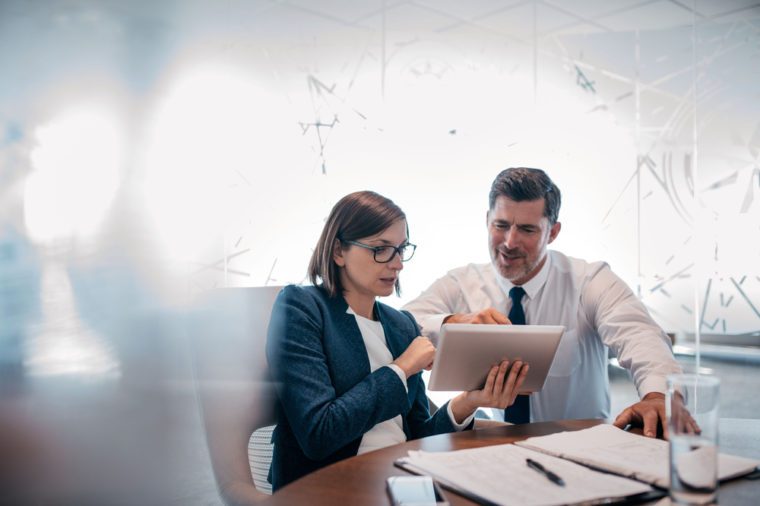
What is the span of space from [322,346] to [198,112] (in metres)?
2.66

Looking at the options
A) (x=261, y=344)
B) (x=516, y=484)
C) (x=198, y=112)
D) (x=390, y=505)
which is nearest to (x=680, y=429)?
(x=516, y=484)

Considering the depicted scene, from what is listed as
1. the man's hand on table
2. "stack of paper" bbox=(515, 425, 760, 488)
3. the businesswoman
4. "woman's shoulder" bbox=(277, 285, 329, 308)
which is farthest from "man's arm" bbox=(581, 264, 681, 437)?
"woman's shoulder" bbox=(277, 285, 329, 308)

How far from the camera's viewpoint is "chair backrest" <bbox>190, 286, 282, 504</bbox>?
4.66ft

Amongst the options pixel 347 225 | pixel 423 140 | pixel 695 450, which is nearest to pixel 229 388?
pixel 347 225

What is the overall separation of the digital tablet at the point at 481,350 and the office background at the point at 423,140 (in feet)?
8.11

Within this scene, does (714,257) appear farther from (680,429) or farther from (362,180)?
(680,429)

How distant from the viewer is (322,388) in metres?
1.41

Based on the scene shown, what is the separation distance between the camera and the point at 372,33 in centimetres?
400

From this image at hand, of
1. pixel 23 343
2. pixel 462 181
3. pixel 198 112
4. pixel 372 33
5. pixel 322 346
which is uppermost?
pixel 372 33

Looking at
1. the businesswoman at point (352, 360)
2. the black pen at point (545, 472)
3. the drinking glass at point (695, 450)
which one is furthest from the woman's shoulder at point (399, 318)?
the drinking glass at point (695, 450)

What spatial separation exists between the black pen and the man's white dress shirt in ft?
3.46

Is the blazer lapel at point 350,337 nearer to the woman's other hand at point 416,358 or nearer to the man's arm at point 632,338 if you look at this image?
the woman's other hand at point 416,358

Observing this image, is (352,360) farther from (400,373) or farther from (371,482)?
(371,482)

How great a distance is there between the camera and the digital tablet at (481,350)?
4.46 feet
